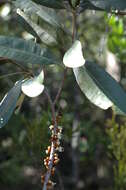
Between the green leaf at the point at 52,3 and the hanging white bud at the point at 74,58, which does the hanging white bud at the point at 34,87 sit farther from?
the green leaf at the point at 52,3

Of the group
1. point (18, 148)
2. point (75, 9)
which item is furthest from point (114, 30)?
point (75, 9)

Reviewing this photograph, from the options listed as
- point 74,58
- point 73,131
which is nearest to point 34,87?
point 74,58

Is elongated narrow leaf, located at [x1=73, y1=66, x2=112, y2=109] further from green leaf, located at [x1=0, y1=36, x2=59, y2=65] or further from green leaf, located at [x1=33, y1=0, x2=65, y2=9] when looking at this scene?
green leaf, located at [x1=33, y1=0, x2=65, y2=9]

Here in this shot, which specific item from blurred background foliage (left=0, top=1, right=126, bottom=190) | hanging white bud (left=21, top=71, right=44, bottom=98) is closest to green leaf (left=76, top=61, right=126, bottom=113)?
hanging white bud (left=21, top=71, right=44, bottom=98)

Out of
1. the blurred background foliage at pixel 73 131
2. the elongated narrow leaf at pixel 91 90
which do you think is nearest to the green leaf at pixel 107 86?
the elongated narrow leaf at pixel 91 90

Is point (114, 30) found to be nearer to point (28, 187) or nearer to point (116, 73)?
point (116, 73)
